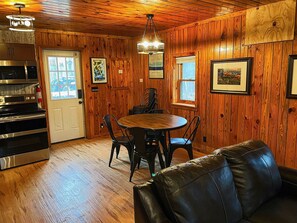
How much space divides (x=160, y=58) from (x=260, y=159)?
3.53m

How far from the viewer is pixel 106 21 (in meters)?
3.98

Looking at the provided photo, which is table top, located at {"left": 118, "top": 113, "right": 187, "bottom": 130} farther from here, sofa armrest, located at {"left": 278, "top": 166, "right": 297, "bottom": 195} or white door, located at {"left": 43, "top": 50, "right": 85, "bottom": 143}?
white door, located at {"left": 43, "top": 50, "right": 85, "bottom": 143}

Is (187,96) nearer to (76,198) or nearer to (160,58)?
(160,58)

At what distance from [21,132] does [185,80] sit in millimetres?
3143

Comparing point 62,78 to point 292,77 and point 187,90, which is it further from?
point 292,77

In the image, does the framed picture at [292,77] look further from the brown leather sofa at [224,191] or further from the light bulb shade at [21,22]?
the light bulb shade at [21,22]

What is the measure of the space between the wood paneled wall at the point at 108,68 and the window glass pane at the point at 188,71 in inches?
67.5

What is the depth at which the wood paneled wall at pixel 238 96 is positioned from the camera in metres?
3.10

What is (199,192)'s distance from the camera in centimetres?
142

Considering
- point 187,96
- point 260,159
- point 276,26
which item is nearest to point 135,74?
point 187,96

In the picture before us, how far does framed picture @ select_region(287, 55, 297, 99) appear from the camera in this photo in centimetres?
292

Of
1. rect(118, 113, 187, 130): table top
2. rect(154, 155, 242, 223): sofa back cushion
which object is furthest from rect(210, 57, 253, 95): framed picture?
rect(154, 155, 242, 223): sofa back cushion

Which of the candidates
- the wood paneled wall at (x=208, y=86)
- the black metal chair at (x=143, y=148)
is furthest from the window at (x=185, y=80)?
the black metal chair at (x=143, y=148)

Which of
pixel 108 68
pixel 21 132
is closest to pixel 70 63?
pixel 108 68
